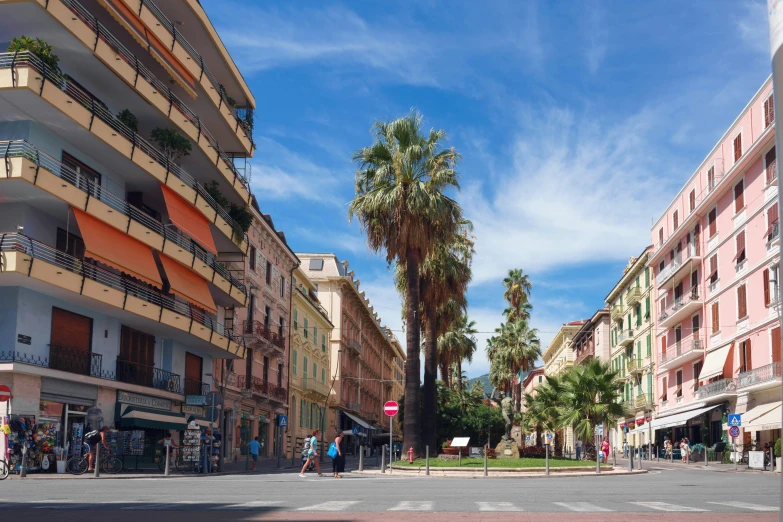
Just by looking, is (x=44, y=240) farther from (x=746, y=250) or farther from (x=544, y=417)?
(x=746, y=250)

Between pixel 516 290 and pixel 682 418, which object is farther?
pixel 516 290

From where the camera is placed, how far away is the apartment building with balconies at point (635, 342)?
228 feet

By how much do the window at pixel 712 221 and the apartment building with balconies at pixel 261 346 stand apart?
2678 cm

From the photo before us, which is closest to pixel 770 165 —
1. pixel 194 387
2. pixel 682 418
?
pixel 682 418

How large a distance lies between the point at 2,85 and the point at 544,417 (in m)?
33.0

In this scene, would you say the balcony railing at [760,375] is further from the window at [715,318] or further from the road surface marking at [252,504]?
the road surface marking at [252,504]

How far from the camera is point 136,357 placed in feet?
106

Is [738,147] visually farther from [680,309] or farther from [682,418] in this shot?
[682,418]

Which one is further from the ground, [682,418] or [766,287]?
[766,287]

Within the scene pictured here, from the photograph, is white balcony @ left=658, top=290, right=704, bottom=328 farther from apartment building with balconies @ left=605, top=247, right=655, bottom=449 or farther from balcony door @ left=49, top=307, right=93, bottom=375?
balcony door @ left=49, top=307, right=93, bottom=375

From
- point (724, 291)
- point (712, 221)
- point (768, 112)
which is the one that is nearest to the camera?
point (768, 112)

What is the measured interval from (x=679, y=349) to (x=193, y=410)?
36.1 meters

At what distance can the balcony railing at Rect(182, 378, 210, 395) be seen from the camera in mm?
37125

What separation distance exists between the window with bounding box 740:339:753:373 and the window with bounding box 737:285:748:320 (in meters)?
1.49
